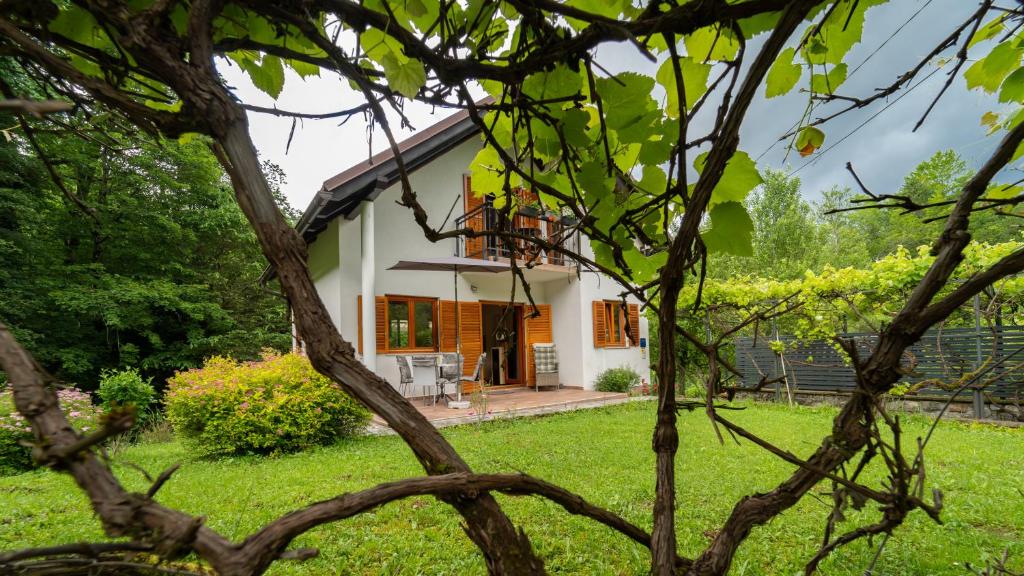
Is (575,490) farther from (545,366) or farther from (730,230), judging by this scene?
(545,366)

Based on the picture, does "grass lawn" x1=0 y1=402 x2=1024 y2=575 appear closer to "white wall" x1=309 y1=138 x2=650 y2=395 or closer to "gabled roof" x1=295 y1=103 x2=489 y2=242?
"white wall" x1=309 y1=138 x2=650 y2=395

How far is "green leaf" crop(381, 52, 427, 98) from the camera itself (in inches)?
29.9

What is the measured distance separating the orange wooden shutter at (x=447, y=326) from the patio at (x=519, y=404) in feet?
4.14

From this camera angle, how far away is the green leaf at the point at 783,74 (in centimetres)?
95

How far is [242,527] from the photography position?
313 cm

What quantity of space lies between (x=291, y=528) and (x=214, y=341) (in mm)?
15780

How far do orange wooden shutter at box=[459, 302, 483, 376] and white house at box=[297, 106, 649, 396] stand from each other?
0.02 metres

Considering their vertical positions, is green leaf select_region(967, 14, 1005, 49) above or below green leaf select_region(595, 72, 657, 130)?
above

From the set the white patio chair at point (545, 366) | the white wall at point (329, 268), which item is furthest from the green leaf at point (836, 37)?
the white patio chair at point (545, 366)

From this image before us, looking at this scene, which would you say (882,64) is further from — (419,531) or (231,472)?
(231,472)

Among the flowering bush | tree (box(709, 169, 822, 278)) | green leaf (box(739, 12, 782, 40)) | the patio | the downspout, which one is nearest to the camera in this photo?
green leaf (box(739, 12, 782, 40))

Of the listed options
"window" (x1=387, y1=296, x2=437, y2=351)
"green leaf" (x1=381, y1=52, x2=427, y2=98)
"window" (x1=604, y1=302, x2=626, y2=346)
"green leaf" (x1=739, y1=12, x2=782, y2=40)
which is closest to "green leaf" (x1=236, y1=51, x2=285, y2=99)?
"green leaf" (x1=381, y1=52, x2=427, y2=98)

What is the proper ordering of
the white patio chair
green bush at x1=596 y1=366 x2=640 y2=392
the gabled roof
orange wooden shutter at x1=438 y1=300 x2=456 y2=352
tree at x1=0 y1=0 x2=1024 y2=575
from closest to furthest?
tree at x1=0 y1=0 x2=1024 y2=575, the gabled roof, orange wooden shutter at x1=438 y1=300 x2=456 y2=352, the white patio chair, green bush at x1=596 y1=366 x2=640 y2=392

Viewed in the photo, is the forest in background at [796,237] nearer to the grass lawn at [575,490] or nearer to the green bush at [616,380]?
the green bush at [616,380]
